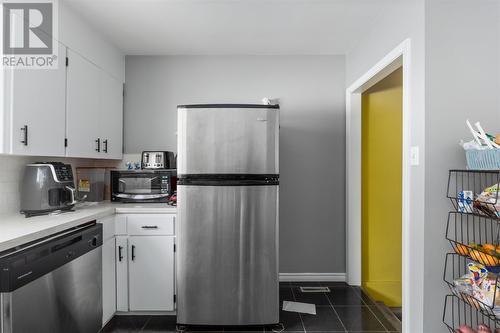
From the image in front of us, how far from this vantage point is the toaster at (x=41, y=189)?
2.15 meters

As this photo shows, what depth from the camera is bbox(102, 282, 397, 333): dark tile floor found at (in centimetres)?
246

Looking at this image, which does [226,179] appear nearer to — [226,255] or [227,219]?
[227,219]

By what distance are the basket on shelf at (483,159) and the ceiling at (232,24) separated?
1.13 m

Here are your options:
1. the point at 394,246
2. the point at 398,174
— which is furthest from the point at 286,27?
the point at 394,246

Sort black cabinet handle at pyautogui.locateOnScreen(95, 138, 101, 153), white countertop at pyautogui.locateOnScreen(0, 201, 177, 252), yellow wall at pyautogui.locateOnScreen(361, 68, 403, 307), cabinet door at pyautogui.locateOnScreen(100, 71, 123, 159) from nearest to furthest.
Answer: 1. white countertop at pyautogui.locateOnScreen(0, 201, 177, 252)
2. black cabinet handle at pyautogui.locateOnScreen(95, 138, 101, 153)
3. cabinet door at pyautogui.locateOnScreen(100, 71, 123, 159)
4. yellow wall at pyautogui.locateOnScreen(361, 68, 403, 307)

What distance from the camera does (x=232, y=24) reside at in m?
2.61

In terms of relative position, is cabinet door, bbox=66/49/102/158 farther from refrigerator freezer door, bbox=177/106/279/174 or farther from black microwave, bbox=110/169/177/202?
refrigerator freezer door, bbox=177/106/279/174

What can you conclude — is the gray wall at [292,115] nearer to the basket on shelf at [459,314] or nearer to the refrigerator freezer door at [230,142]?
the refrigerator freezer door at [230,142]

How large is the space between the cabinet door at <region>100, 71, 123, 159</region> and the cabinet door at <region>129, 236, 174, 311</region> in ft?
3.15

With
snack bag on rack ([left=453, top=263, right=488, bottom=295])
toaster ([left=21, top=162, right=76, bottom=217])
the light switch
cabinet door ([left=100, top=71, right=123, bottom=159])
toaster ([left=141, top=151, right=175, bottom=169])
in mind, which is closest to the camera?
snack bag on rack ([left=453, top=263, right=488, bottom=295])

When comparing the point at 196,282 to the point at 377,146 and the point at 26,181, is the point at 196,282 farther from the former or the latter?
the point at 377,146

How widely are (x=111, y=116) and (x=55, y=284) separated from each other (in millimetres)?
1727

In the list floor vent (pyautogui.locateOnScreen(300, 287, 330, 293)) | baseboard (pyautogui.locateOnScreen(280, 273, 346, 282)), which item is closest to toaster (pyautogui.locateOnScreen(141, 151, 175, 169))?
baseboard (pyautogui.locateOnScreen(280, 273, 346, 282))

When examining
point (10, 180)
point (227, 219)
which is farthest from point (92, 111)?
point (227, 219)
